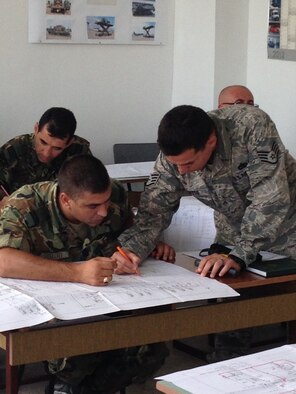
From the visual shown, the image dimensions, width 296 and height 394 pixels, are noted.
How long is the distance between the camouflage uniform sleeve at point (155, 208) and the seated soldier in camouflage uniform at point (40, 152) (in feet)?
3.46

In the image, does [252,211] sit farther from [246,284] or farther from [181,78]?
[181,78]

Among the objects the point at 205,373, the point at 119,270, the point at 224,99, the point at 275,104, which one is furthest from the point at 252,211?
the point at 275,104

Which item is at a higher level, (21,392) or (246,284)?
(246,284)

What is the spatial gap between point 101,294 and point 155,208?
633 millimetres

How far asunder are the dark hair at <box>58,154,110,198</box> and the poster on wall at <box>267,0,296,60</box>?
9.25 feet

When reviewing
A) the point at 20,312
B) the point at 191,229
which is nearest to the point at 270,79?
the point at 191,229

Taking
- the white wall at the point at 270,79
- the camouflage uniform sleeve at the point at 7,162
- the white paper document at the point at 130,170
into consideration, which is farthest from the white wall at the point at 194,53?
the camouflage uniform sleeve at the point at 7,162

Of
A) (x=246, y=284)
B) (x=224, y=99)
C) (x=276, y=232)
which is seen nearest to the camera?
(x=246, y=284)

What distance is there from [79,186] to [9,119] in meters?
2.94

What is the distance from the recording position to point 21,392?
148 inches

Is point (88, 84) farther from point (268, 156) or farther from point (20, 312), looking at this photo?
point (20, 312)

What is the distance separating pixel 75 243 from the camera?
3.21 m

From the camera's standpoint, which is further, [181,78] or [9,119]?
[181,78]

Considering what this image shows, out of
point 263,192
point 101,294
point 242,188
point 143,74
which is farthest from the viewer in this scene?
point 143,74
